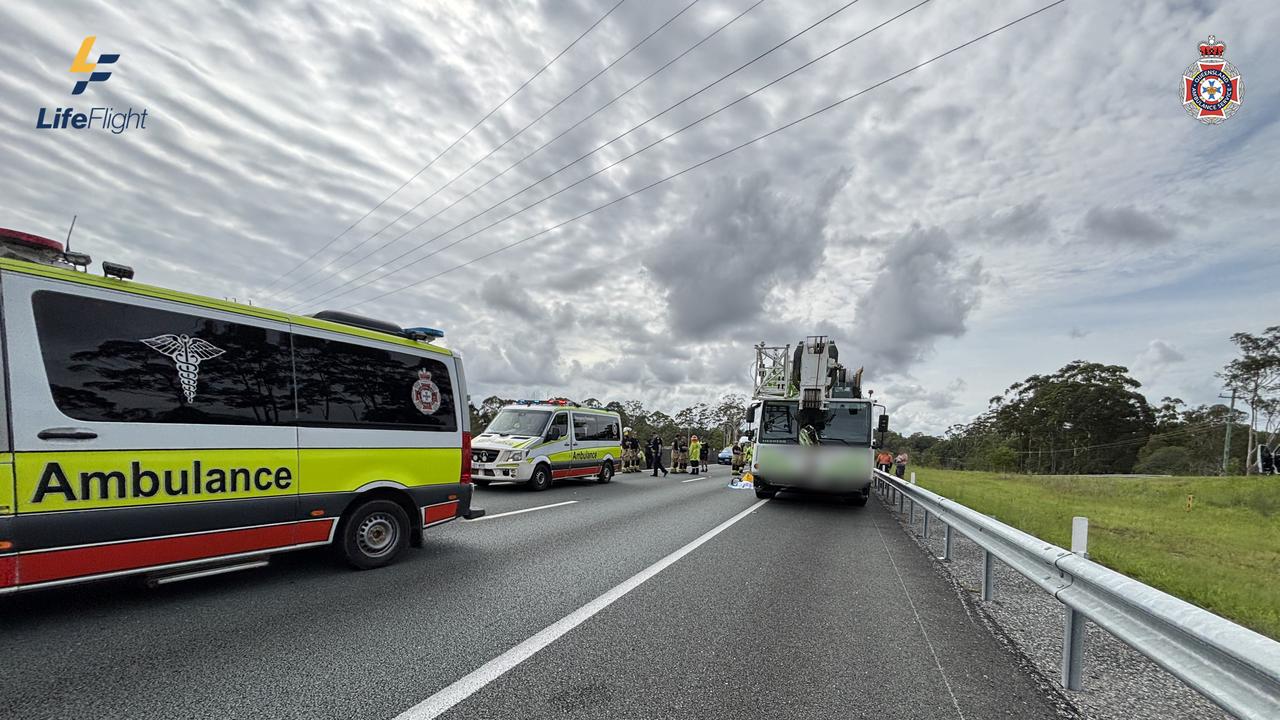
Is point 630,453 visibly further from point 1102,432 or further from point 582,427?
point 1102,432

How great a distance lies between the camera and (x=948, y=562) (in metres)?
7.13

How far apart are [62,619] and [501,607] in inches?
113

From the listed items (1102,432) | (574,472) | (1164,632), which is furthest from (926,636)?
(1102,432)

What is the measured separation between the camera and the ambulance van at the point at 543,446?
13.4 metres

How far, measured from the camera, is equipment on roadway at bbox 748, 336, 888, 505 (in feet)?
39.2

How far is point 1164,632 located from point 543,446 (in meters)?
12.5

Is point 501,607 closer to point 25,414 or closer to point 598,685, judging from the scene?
point 598,685

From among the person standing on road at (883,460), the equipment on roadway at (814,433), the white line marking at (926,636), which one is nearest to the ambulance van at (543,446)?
the equipment on roadway at (814,433)

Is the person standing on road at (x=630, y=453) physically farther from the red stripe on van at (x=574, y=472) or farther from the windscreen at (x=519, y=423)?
the windscreen at (x=519, y=423)

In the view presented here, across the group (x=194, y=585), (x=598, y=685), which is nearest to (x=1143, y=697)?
(x=598, y=685)

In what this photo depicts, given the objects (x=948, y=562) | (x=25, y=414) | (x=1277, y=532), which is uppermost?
(x=25, y=414)

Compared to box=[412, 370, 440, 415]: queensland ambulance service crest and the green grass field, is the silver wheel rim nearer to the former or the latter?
box=[412, 370, 440, 415]: queensland ambulance service crest

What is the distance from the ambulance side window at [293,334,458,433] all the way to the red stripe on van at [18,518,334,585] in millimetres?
940

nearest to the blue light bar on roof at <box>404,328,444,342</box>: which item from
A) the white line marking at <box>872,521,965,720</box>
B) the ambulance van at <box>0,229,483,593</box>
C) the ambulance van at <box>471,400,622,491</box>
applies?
the ambulance van at <box>0,229,483,593</box>
